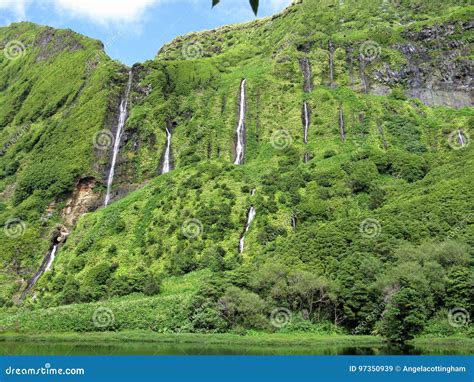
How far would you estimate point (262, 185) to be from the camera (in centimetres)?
10362

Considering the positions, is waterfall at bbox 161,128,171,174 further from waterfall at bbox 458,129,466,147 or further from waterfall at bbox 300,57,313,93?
waterfall at bbox 458,129,466,147

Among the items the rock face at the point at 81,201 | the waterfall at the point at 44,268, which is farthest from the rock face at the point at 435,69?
the waterfall at the point at 44,268

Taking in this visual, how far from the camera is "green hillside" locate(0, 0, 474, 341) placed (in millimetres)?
67188

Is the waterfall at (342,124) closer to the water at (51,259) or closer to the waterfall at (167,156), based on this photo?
the waterfall at (167,156)

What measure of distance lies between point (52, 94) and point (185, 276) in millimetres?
104543

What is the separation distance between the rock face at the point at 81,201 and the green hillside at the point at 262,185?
42 cm

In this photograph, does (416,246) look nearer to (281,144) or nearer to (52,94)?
(281,144)

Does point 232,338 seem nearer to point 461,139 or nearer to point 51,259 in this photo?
point 51,259

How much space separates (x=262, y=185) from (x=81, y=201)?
4028 cm

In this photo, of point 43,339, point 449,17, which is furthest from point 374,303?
point 449,17

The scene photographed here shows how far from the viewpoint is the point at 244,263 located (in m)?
84.3

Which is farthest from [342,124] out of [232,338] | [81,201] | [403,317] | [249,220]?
[232,338]

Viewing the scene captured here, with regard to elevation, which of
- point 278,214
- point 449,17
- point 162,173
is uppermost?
point 449,17

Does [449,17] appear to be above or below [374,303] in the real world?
above
